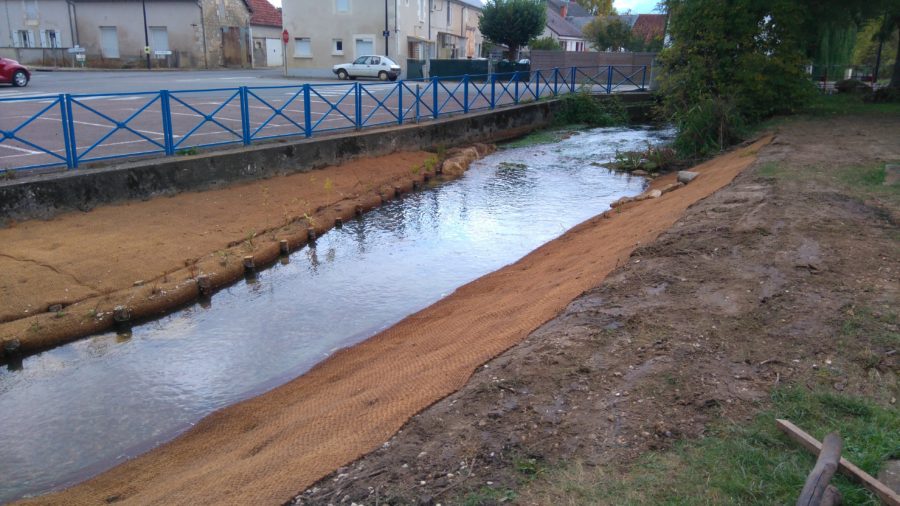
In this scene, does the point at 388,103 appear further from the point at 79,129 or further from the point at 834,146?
the point at 834,146

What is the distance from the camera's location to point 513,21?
4384 centimetres

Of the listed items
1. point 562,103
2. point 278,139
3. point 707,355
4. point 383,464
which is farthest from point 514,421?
point 562,103

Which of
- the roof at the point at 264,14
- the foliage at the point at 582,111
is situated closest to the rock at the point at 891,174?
the foliage at the point at 582,111

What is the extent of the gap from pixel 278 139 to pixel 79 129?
4.27m

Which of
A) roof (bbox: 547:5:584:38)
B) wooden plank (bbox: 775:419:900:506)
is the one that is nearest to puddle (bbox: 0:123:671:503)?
wooden plank (bbox: 775:419:900:506)

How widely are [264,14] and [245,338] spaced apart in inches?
1929

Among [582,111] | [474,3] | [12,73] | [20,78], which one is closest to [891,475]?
[582,111]

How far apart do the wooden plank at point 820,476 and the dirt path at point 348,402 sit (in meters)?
2.14

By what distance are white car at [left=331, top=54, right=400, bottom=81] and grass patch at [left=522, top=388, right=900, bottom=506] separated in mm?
32864

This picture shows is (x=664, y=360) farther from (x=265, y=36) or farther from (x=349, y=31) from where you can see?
(x=265, y=36)

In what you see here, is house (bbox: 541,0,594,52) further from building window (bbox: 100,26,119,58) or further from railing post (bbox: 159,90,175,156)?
railing post (bbox: 159,90,175,156)

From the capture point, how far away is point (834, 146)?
42.3 feet

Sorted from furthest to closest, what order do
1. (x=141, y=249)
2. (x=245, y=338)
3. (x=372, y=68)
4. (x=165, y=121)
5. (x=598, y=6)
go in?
(x=598, y=6) < (x=372, y=68) < (x=165, y=121) < (x=141, y=249) < (x=245, y=338)

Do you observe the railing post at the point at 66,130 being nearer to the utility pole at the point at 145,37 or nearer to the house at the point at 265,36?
the utility pole at the point at 145,37
